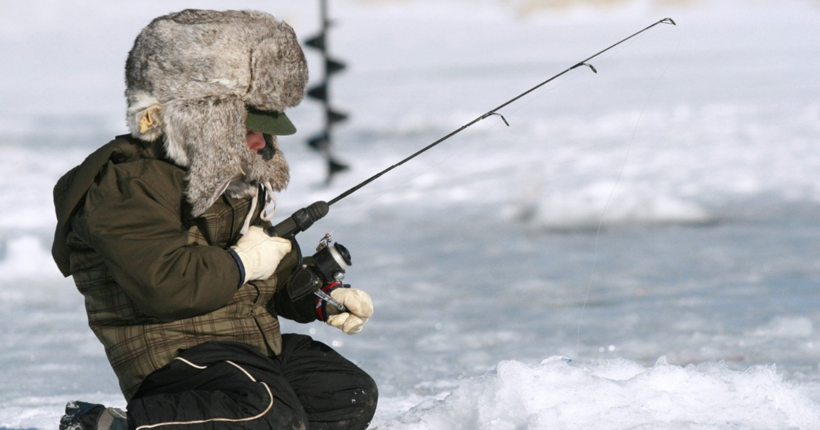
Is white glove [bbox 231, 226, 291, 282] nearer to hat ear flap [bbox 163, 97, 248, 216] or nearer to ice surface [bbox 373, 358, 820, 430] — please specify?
hat ear flap [bbox 163, 97, 248, 216]

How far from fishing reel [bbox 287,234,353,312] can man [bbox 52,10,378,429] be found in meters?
0.10

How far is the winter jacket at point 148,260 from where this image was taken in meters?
2.15

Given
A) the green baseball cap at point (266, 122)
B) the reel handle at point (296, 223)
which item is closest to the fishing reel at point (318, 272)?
the reel handle at point (296, 223)

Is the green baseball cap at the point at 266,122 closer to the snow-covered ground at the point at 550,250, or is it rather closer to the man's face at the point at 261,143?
the man's face at the point at 261,143

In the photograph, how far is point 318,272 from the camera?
2.57 metres

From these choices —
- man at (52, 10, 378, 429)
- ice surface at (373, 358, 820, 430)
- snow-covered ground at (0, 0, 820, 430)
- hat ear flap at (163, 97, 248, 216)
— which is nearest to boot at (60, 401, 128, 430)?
man at (52, 10, 378, 429)

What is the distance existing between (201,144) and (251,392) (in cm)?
61

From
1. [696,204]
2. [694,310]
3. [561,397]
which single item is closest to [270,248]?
[561,397]

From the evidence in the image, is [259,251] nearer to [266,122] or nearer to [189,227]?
[189,227]

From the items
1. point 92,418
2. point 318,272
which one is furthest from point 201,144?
point 92,418

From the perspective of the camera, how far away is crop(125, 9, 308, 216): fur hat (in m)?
2.26

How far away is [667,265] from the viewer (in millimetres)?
5531

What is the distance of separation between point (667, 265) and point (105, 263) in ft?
13.0

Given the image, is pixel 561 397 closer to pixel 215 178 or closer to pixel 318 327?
pixel 215 178
